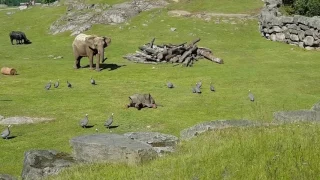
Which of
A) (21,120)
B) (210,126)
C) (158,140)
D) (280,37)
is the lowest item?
(280,37)

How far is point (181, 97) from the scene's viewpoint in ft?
→ 80.8

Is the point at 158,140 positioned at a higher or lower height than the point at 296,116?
lower

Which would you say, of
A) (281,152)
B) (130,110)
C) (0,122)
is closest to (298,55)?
(130,110)

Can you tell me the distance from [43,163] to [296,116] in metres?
9.20

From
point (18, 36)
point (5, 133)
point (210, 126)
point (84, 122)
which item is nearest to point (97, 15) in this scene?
point (18, 36)

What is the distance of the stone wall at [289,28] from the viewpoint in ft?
123

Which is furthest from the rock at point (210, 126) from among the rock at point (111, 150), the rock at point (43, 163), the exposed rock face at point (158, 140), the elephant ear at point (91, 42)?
the elephant ear at point (91, 42)

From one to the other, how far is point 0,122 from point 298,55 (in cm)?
2580

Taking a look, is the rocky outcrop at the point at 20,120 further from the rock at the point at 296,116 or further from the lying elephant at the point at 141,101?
the rock at the point at 296,116

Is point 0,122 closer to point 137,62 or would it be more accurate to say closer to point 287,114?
point 287,114

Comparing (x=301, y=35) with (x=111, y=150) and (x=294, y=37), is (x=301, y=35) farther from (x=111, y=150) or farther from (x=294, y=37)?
(x=111, y=150)

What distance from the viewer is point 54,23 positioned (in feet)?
181

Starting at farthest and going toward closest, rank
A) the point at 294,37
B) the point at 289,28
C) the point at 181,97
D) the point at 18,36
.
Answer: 1. the point at 18,36
2. the point at 289,28
3. the point at 294,37
4. the point at 181,97

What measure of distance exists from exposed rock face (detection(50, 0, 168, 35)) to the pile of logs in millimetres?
15959
